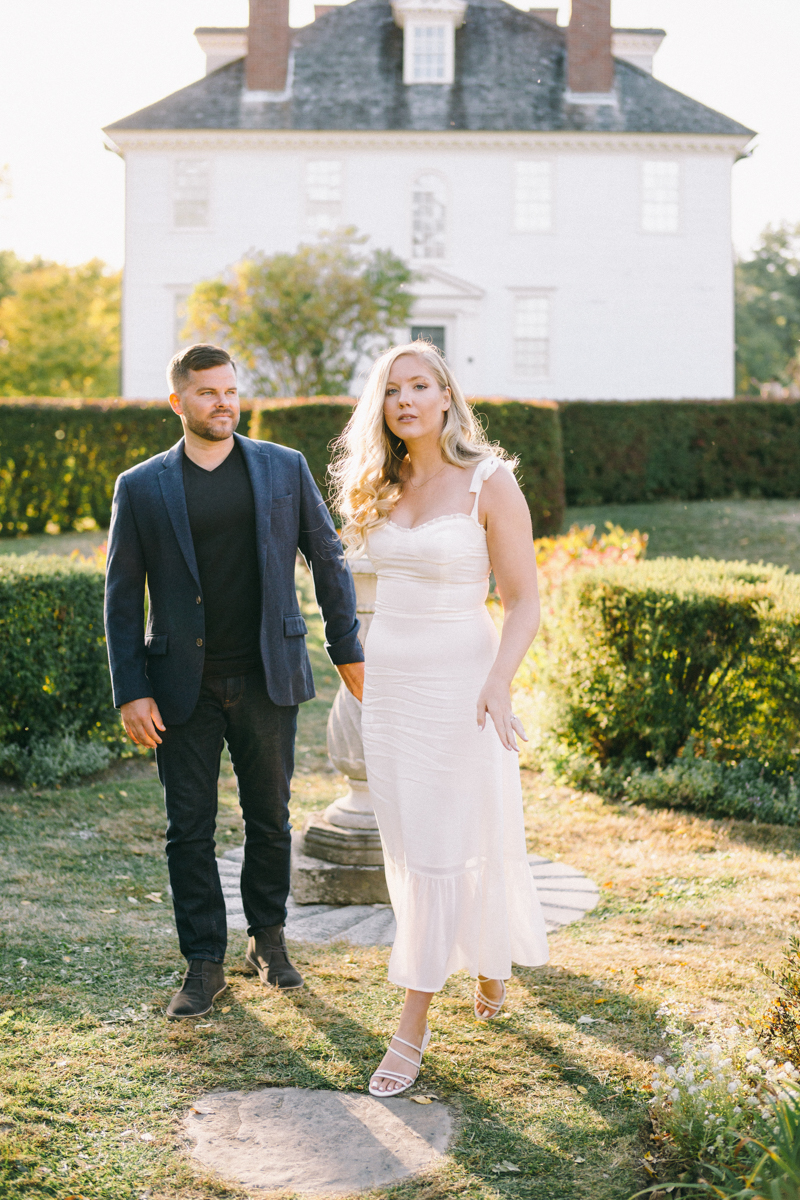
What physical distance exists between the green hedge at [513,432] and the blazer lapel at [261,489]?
391 inches

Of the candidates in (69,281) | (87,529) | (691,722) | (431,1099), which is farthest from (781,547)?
(69,281)

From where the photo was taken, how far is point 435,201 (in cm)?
2448

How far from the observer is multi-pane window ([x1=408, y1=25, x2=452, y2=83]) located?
2477 cm

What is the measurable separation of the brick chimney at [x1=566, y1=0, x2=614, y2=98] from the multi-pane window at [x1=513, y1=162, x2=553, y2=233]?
6.54 feet

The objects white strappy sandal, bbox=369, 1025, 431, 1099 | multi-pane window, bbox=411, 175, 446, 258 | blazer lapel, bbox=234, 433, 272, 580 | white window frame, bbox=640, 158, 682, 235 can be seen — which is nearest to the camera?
white strappy sandal, bbox=369, 1025, 431, 1099

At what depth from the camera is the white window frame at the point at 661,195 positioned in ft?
80.4

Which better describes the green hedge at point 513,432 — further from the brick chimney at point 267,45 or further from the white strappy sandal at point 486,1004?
the brick chimney at point 267,45

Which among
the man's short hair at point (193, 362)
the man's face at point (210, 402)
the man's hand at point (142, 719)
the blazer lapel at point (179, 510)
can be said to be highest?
the man's short hair at point (193, 362)

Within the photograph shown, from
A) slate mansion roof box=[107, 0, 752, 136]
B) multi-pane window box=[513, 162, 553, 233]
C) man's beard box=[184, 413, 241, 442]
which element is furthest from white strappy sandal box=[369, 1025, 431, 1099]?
multi-pane window box=[513, 162, 553, 233]

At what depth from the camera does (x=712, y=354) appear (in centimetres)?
2508

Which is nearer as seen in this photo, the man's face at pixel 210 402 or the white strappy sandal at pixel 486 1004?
the man's face at pixel 210 402

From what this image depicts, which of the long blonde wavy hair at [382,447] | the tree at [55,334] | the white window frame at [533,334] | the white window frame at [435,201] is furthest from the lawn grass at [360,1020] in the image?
the tree at [55,334]

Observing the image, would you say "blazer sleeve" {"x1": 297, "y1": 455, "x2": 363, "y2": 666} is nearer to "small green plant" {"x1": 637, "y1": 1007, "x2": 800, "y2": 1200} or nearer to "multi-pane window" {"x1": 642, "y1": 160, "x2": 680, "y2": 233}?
"small green plant" {"x1": 637, "y1": 1007, "x2": 800, "y2": 1200}

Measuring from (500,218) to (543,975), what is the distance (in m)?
22.9
